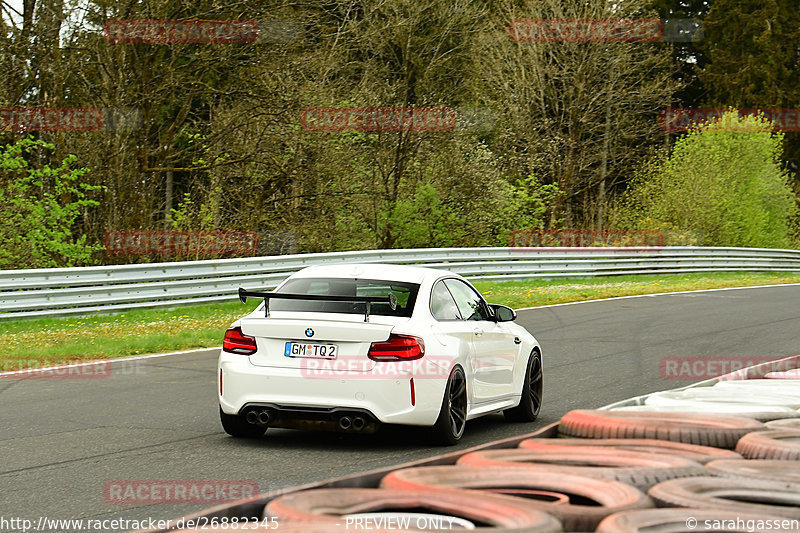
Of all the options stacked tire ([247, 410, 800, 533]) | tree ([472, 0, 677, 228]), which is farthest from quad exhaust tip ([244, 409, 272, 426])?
tree ([472, 0, 677, 228])

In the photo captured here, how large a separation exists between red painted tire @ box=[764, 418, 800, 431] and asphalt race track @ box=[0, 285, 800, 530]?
9.45 ft

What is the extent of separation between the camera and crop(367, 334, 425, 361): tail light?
333 inches

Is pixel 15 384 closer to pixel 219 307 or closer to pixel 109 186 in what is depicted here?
pixel 219 307

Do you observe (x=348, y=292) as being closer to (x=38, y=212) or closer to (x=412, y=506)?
(x=412, y=506)

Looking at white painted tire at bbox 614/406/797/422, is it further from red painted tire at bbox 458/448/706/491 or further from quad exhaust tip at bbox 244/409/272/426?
quad exhaust tip at bbox 244/409/272/426

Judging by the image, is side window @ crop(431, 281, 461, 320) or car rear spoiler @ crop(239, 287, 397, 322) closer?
car rear spoiler @ crop(239, 287, 397, 322)

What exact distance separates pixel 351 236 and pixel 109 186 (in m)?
7.54

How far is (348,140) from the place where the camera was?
2911 centimetres

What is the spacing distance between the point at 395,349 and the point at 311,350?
2.11ft

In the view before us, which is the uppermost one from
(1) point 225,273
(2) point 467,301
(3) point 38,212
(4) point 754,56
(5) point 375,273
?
(4) point 754,56

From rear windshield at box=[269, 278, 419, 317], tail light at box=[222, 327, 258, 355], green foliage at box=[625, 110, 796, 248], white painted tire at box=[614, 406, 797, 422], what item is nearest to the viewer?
white painted tire at box=[614, 406, 797, 422]

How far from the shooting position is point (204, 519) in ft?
11.8

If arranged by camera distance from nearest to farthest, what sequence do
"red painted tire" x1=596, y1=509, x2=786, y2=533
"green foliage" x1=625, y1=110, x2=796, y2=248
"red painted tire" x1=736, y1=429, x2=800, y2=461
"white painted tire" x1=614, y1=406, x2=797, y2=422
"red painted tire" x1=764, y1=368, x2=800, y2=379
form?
"red painted tire" x1=596, y1=509, x2=786, y2=533 < "red painted tire" x1=736, y1=429, x2=800, y2=461 < "white painted tire" x1=614, y1=406, x2=797, y2=422 < "red painted tire" x1=764, y1=368, x2=800, y2=379 < "green foliage" x1=625, y1=110, x2=796, y2=248

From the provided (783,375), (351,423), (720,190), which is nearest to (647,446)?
(351,423)
